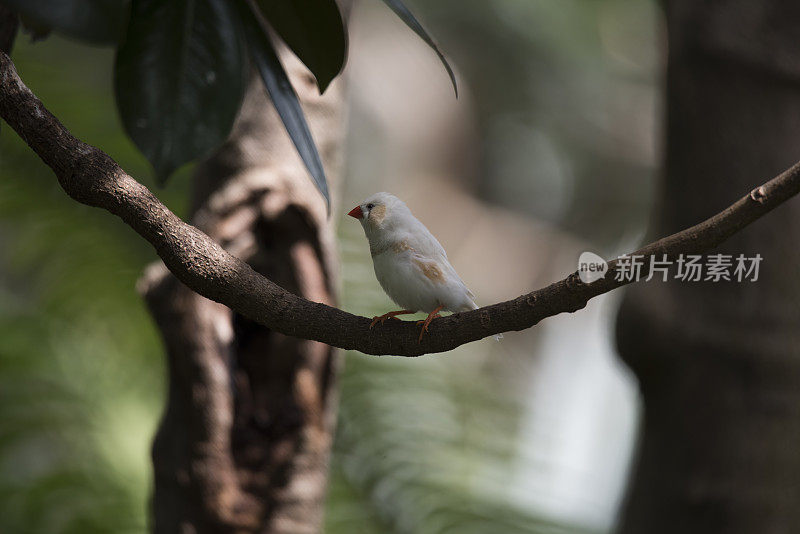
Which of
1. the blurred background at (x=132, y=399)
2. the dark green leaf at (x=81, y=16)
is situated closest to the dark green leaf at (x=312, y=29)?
the dark green leaf at (x=81, y=16)

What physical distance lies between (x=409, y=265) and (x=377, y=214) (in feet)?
Answer: 0.30

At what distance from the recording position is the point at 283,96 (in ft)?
3.46

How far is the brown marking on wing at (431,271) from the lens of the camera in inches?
35.0

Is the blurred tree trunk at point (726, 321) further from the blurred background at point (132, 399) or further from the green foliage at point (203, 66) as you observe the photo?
the green foliage at point (203, 66)

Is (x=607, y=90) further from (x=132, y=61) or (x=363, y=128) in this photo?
(x=132, y=61)

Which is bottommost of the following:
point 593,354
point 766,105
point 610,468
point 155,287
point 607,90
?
point 155,287

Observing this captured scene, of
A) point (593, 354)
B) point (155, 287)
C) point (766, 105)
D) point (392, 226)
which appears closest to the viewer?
point (392, 226)

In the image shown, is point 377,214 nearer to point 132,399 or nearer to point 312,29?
point 312,29

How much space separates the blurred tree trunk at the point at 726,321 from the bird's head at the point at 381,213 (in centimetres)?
83

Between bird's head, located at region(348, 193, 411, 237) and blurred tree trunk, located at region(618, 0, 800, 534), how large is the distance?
0.83 meters

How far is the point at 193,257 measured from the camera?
785mm

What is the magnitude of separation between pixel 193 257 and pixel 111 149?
194 centimetres

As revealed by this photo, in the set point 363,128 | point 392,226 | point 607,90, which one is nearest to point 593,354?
point 363,128

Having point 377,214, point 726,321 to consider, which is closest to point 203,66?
point 377,214
